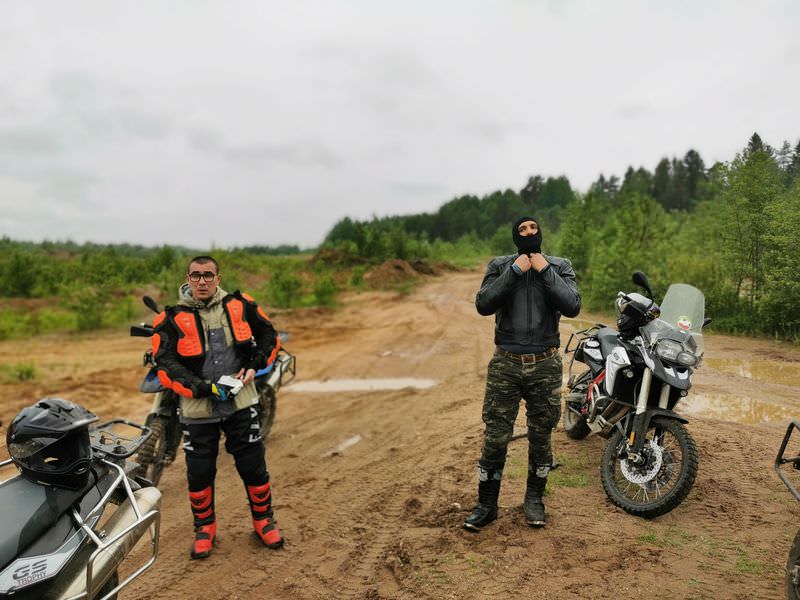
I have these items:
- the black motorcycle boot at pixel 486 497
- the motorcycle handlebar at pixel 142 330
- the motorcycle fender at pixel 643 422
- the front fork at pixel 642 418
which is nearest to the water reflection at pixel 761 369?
the front fork at pixel 642 418

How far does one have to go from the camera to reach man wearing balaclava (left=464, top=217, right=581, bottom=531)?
10.7 ft

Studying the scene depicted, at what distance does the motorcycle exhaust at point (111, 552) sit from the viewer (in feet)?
6.48

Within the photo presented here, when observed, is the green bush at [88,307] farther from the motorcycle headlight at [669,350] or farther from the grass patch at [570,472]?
the motorcycle headlight at [669,350]

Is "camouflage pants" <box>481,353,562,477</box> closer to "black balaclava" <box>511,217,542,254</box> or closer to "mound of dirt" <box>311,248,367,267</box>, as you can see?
"black balaclava" <box>511,217,542,254</box>

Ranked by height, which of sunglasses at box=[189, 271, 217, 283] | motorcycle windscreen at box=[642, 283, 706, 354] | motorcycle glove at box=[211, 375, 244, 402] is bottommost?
motorcycle glove at box=[211, 375, 244, 402]

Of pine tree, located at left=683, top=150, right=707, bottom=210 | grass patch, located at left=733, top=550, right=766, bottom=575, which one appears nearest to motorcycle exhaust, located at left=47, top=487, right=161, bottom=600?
grass patch, located at left=733, top=550, right=766, bottom=575

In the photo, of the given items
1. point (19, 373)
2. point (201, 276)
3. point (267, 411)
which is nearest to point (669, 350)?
point (201, 276)

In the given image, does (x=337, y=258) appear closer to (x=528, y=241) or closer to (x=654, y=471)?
(x=528, y=241)

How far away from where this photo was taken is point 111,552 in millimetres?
2156

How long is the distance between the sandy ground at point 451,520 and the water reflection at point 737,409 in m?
0.04

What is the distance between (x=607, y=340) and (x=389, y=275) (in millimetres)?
21495

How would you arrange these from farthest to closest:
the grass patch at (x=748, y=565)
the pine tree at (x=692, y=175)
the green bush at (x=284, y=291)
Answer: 1. the pine tree at (x=692, y=175)
2. the green bush at (x=284, y=291)
3. the grass patch at (x=748, y=565)

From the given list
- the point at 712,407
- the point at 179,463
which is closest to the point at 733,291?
the point at 712,407

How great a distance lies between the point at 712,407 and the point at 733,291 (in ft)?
17.1
